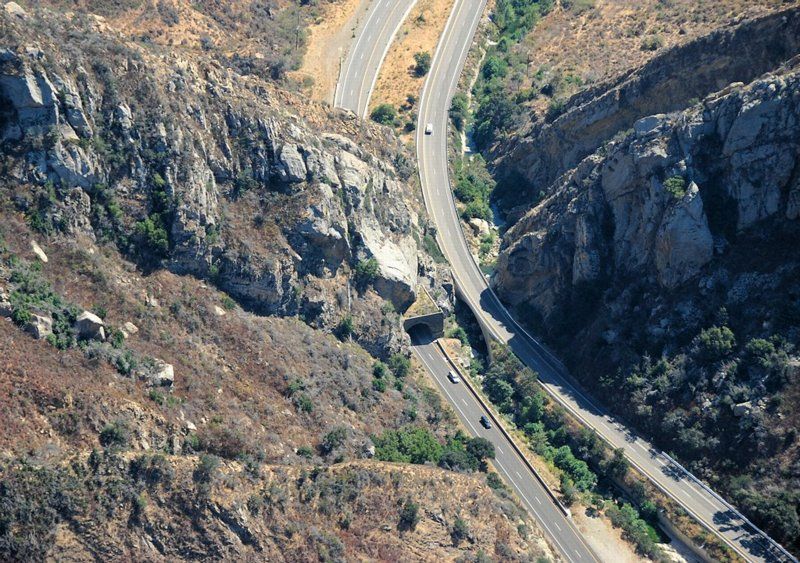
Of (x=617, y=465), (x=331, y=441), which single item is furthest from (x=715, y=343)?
(x=331, y=441)

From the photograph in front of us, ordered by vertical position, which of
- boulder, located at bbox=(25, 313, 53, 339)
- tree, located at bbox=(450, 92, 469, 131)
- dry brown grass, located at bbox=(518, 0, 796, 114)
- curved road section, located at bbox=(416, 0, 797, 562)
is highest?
dry brown grass, located at bbox=(518, 0, 796, 114)

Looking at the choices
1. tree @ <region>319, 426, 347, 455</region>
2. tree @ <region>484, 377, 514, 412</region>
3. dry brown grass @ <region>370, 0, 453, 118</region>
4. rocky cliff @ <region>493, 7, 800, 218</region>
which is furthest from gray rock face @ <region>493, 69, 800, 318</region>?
tree @ <region>319, 426, 347, 455</region>

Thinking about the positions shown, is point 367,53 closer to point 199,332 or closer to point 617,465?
point 199,332

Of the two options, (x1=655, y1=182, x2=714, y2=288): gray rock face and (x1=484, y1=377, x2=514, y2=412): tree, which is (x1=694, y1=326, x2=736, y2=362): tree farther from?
(x1=484, y1=377, x2=514, y2=412): tree

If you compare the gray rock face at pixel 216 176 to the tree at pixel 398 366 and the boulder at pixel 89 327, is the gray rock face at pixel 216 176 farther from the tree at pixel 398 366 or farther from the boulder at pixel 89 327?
the boulder at pixel 89 327

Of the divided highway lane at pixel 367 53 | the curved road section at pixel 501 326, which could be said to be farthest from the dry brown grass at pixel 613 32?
the divided highway lane at pixel 367 53

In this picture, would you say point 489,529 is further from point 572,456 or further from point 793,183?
point 793,183

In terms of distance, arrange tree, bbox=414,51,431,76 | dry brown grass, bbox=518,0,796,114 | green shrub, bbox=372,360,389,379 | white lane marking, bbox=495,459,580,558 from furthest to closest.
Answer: tree, bbox=414,51,431,76
dry brown grass, bbox=518,0,796,114
green shrub, bbox=372,360,389,379
white lane marking, bbox=495,459,580,558
